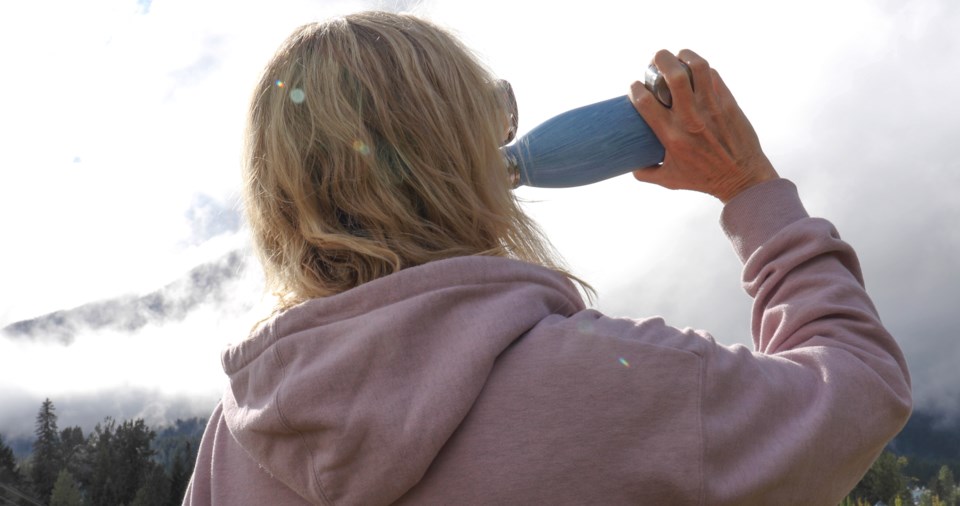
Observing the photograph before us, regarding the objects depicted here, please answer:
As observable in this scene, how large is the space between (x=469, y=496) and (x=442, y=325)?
0.82 feet

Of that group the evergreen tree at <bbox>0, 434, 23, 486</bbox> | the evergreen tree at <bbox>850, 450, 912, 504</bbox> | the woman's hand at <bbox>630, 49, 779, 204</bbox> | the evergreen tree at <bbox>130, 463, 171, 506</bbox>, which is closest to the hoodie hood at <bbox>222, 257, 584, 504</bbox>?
the woman's hand at <bbox>630, 49, 779, 204</bbox>

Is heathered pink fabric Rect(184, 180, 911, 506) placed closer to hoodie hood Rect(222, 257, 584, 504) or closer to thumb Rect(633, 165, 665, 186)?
hoodie hood Rect(222, 257, 584, 504)

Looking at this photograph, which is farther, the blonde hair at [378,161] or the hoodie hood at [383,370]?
the blonde hair at [378,161]

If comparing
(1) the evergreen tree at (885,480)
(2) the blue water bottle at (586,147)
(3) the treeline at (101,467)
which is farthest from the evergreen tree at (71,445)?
(2) the blue water bottle at (586,147)

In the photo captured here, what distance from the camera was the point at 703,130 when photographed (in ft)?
5.30

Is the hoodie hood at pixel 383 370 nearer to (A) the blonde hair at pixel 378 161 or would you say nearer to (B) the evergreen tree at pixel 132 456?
(A) the blonde hair at pixel 378 161

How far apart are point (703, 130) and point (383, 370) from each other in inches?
31.3

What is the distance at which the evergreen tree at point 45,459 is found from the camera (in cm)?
2061

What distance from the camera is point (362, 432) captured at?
4.00 ft

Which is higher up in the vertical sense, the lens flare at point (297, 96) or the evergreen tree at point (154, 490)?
the lens flare at point (297, 96)

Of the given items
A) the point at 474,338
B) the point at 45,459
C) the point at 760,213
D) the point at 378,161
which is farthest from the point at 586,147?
the point at 45,459

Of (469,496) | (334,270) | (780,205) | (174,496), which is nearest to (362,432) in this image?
(469,496)

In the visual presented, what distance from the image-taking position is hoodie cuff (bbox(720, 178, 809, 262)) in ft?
5.00

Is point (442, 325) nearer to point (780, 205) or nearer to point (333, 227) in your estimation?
point (333, 227)
